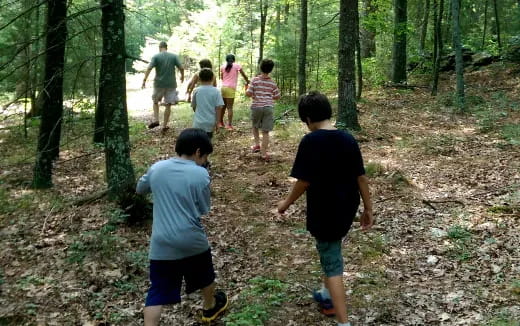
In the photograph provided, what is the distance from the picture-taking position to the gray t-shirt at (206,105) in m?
8.13

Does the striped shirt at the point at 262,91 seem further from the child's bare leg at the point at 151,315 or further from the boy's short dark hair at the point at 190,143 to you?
the child's bare leg at the point at 151,315

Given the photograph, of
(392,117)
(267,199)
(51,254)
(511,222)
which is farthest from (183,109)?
(511,222)

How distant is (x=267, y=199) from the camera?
25.7 ft

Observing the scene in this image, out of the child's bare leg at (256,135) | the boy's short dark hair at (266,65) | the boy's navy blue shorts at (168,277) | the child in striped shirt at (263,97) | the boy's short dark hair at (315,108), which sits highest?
the boy's short dark hair at (266,65)

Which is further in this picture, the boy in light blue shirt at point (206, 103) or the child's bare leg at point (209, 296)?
the boy in light blue shirt at point (206, 103)

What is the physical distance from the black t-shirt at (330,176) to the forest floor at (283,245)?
1201 millimetres

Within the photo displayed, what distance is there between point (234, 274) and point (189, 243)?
1885 millimetres

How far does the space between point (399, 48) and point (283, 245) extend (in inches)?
611

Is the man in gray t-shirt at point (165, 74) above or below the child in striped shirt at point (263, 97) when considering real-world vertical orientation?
above

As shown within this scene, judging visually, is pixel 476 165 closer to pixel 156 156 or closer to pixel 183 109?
pixel 156 156

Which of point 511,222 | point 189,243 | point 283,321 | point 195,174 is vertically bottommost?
point 283,321

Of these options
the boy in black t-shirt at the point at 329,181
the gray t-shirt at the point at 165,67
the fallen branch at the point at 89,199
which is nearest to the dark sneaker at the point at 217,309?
the boy in black t-shirt at the point at 329,181

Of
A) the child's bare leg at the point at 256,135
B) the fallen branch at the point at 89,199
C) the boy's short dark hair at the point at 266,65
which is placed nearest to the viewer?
the fallen branch at the point at 89,199

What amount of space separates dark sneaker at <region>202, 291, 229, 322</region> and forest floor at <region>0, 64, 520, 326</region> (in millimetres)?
128
